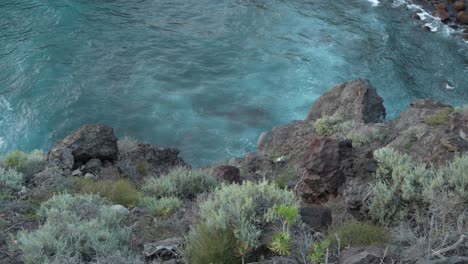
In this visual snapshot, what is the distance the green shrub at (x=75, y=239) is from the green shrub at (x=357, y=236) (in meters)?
1.99

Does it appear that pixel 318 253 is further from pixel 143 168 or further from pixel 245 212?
pixel 143 168

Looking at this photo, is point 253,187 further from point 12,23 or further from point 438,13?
point 438,13

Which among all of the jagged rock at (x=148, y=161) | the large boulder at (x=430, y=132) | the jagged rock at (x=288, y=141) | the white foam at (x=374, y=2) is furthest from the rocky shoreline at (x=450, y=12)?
the jagged rock at (x=148, y=161)

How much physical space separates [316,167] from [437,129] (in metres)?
3.51

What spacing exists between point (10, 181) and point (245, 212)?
497 cm

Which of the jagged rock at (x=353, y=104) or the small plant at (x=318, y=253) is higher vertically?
→ the small plant at (x=318, y=253)

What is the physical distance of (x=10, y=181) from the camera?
925 centimetres

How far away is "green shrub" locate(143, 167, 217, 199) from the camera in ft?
30.8

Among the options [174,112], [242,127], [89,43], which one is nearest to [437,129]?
[242,127]

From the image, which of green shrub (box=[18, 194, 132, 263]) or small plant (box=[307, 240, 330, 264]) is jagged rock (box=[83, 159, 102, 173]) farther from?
small plant (box=[307, 240, 330, 264])

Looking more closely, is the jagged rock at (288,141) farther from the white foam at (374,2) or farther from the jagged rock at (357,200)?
the white foam at (374,2)

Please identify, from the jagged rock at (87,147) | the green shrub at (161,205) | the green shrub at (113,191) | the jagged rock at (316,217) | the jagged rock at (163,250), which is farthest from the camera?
the jagged rock at (87,147)

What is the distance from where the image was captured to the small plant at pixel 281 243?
198 inches

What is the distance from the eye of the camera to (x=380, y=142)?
40.8 feet
